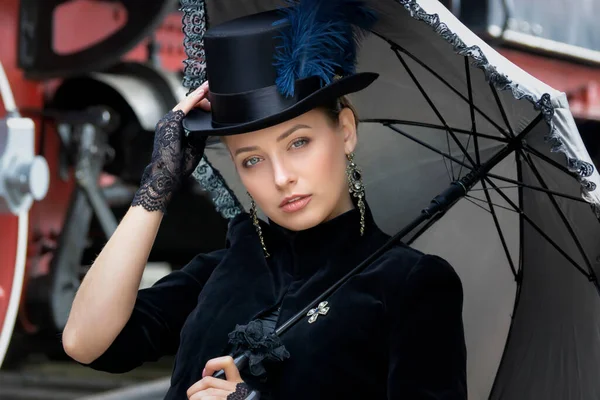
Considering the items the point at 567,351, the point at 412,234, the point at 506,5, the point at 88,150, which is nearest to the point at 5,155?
the point at 88,150

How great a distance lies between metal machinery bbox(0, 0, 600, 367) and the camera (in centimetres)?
394

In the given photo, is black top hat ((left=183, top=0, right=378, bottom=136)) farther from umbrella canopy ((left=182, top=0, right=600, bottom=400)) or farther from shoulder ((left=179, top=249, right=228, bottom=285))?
shoulder ((left=179, top=249, right=228, bottom=285))

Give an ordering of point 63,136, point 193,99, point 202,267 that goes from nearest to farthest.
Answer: point 193,99
point 202,267
point 63,136

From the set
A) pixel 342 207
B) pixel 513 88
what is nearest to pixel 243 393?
pixel 342 207

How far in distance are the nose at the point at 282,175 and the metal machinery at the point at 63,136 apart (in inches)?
80.1

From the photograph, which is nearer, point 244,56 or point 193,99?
point 244,56

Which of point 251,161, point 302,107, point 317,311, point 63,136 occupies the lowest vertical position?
point 63,136

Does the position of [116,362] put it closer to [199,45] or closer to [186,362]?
[186,362]

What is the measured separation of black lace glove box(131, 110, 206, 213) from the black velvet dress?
20 cm

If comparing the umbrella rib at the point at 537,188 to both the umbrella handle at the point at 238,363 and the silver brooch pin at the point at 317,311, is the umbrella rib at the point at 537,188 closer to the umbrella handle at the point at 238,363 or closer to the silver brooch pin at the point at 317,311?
the silver brooch pin at the point at 317,311

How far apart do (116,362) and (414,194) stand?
2.59ft

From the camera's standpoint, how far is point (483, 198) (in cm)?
230

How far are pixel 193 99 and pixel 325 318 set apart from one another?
54 cm

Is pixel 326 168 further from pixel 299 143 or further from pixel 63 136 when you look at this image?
pixel 63 136
